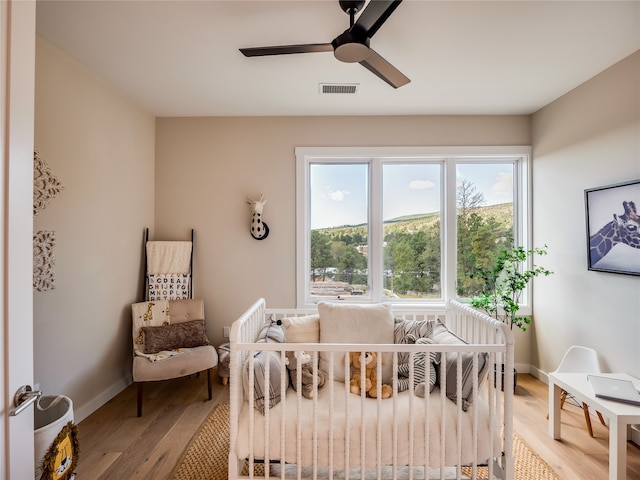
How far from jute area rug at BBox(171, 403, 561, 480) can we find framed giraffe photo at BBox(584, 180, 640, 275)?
1.34 m

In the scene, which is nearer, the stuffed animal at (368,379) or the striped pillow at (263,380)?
the striped pillow at (263,380)

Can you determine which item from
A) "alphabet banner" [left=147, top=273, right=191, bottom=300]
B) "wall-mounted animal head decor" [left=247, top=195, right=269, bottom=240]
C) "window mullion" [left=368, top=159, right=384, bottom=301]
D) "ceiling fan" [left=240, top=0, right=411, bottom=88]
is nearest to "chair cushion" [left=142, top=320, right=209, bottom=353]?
"alphabet banner" [left=147, top=273, right=191, bottom=300]

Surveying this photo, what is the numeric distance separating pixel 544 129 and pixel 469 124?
64cm

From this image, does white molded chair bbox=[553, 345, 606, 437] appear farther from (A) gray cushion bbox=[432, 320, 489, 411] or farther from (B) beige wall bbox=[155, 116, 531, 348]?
(B) beige wall bbox=[155, 116, 531, 348]

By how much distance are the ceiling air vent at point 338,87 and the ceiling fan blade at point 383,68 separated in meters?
0.71

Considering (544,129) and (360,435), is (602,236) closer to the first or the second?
(544,129)

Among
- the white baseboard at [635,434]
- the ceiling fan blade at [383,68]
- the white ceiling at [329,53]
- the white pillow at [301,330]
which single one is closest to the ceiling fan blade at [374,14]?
the ceiling fan blade at [383,68]

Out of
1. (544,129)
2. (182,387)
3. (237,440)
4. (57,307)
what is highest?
(544,129)

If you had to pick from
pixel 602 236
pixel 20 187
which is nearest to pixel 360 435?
pixel 20 187

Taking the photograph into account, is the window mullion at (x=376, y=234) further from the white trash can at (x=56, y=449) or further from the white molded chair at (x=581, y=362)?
the white trash can at (x=56, y=449)

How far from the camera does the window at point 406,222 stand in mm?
3252

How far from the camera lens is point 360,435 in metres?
1.55

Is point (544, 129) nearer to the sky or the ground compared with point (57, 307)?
nearer to the sky

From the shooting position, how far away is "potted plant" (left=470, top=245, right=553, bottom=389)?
283 centimetres
